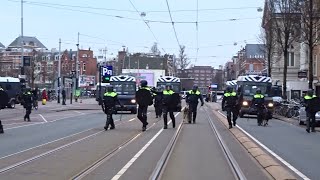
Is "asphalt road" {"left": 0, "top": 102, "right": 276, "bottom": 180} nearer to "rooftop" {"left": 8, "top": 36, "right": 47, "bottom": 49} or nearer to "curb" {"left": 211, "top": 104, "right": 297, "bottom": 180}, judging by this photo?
"curb" {"left": 211, "top": 104, "right": 297, "bottom": 180}

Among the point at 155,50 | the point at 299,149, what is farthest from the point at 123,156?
the point at 155,50

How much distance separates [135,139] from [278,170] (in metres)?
7.72

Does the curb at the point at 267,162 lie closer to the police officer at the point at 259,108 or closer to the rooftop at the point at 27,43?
the police officer at the point at 259,108

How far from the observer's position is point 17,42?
16500cm

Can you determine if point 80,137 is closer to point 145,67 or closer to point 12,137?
point 12,137

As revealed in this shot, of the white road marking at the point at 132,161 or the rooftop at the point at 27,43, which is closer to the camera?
the white road marking at the point at 132,161

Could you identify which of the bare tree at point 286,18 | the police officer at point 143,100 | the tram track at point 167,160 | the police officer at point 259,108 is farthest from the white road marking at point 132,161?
the bare tree at point 286,18

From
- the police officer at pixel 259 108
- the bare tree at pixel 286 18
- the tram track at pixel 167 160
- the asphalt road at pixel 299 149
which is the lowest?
the asphalt road at pixel 299 149

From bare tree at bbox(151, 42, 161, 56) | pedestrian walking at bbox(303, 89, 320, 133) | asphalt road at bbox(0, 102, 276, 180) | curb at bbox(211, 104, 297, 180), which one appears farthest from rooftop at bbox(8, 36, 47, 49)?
curb at bbox(211, 104, 297, 180)

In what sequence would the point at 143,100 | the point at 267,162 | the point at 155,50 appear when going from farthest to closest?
the point at 155,50 → the point at 143,100 → the point at 267,162

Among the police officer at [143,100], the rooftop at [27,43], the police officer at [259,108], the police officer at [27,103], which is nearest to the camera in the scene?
the police officer at [143,100]

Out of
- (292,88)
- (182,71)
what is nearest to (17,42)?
(182,71)

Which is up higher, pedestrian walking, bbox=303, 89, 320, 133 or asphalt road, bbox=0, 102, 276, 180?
pedestrian walking, bbox=303, 89, 320, 133

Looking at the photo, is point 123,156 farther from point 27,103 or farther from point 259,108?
point 27,103
